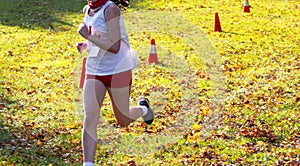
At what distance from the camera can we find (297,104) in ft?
30.2

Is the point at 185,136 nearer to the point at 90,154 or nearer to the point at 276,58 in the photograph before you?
the point at 90,154

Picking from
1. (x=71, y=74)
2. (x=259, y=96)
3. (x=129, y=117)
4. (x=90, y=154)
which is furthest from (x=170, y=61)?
(x=90, y=154)

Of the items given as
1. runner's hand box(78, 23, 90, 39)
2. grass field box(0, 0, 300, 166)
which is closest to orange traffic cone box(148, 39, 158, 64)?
grass field box(0, 0, 300, 166)

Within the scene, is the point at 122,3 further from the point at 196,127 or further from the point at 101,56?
the point at 196,127

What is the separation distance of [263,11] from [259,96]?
1016 centimetres

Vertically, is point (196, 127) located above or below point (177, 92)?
above

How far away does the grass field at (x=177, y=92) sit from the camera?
7.30 m

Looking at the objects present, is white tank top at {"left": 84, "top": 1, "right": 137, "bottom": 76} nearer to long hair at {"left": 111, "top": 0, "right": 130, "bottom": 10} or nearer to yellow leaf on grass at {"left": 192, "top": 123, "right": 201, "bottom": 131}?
long hair at {"left": 111, "top": 0, "right": 130, "bottom": 10}

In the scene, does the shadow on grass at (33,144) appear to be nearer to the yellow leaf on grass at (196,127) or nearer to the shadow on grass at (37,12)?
the yellow leaf on grass at (196,127)

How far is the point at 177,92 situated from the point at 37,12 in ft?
39.1

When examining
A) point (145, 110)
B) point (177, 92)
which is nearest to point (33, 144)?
point (145, 110)

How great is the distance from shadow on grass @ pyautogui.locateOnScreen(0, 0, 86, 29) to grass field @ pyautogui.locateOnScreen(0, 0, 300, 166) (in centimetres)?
14

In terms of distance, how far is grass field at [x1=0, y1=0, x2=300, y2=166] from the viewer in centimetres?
730

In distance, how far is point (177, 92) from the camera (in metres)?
10.6
